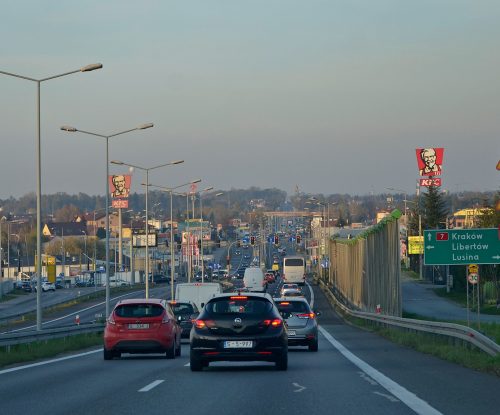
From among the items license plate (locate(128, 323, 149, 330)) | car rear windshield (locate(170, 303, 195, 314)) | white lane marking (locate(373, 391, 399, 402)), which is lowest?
car rear windshield (locate(170, 303, 195, 314))

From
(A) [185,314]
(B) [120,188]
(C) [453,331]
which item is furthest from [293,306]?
(B) [120,188]

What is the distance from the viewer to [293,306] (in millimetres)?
31250

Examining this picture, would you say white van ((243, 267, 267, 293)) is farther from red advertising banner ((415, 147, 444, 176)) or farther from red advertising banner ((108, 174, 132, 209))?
red advertising banner ((108, 174, 132, 209))

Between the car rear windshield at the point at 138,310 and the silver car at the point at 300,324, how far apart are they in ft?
13.9

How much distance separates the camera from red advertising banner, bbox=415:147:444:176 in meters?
81.3

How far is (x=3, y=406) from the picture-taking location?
48.3ft

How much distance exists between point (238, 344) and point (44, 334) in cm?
1336

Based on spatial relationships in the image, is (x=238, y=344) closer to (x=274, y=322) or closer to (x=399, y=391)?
(x=274, y=322)

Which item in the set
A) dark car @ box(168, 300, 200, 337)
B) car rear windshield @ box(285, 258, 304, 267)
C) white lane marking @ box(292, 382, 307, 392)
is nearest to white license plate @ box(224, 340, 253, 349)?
white lane marking @ box(292, 382, 307, 392)

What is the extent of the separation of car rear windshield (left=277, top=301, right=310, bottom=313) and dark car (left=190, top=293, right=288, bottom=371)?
32.3 ft

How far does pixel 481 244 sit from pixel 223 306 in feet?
61.6

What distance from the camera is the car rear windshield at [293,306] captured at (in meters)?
30.9

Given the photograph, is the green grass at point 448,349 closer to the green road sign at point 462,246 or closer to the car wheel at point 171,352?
the green road sign at point 462,246

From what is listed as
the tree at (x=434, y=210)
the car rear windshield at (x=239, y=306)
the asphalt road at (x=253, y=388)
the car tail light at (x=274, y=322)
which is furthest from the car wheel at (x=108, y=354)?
the tree at (x=434, y=210)
